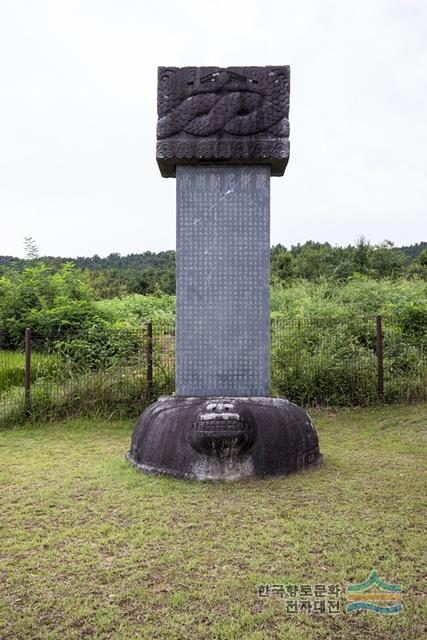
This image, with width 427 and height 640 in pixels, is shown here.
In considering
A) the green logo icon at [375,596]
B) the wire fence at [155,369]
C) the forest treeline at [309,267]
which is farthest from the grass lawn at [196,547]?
the forest treeline at [309,267]

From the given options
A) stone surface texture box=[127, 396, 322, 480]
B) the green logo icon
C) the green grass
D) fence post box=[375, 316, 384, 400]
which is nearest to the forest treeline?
the green grass

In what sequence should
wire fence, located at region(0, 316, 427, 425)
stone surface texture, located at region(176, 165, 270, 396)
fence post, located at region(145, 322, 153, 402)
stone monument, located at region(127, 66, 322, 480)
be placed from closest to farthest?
stone monument, located at region(127, 66, 322, 480) → stone surface texture, located at region(176, 165, 270, 396) → wire fence, located at region(0, 316, 427, 425) → fence post, located at region(145, 322, 153, 402)

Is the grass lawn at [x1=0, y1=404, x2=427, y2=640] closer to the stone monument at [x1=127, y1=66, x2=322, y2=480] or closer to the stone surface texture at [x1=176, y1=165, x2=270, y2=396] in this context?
the stone monument at [x1=127, y1=66, x2=322, y2=480]

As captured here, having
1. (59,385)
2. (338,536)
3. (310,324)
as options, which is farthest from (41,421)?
(338,536)

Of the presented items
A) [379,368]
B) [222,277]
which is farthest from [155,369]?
[379,368]

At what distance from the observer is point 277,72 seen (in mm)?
5539

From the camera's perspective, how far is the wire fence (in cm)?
808

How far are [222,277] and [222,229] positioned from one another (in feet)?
1.63

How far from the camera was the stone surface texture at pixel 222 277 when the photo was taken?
5637 millimetres

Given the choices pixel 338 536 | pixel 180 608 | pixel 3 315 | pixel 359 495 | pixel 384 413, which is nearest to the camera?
pixel 180 608

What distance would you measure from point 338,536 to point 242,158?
12.0 feet

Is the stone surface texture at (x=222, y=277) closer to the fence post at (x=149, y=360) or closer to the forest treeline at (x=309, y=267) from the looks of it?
the fence post at (x=149, y=360)

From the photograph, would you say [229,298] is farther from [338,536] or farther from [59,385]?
[59,385]

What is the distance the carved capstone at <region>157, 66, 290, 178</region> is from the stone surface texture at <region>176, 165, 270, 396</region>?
21cm
